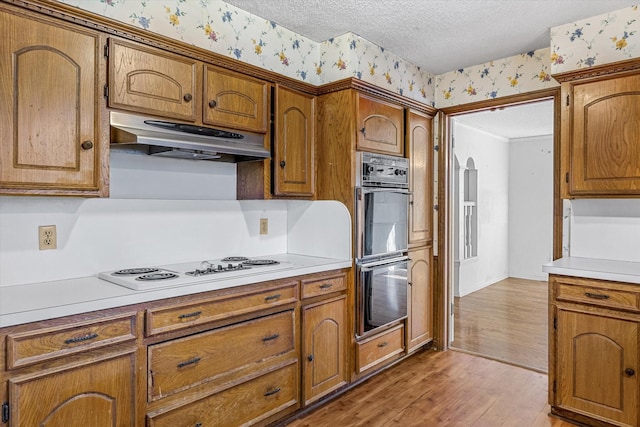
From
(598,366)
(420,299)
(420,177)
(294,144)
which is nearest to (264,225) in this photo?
(294,144)

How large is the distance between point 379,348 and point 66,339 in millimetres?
2164

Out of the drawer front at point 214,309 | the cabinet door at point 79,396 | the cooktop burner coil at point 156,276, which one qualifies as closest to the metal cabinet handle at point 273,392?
the drawer front at point 214,309

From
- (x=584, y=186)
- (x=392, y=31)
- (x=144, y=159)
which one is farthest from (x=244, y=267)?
(x=584, y=186)

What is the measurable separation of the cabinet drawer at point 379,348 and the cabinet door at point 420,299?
0.43ft

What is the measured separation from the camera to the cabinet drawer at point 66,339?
1417 millimetres

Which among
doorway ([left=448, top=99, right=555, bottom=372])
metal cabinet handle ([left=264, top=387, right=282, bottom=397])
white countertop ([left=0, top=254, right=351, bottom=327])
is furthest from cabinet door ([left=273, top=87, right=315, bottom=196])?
doorway ([left=448, top=99, right=555, bottom=372])

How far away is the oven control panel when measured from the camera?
9.24 ft

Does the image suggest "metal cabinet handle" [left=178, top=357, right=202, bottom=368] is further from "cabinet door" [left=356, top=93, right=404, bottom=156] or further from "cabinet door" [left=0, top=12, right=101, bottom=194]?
"cabinet door" [left=356, top=93, right=404, bottom=156]

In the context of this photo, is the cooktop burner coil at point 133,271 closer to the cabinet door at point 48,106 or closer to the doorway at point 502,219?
the cabinet door at point 48,106

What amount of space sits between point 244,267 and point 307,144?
103 centimetres

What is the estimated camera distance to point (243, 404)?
215 cm

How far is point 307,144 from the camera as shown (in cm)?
285

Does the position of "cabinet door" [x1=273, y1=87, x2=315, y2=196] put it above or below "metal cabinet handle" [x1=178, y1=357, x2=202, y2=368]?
above

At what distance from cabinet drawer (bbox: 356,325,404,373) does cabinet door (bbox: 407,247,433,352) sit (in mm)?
132
